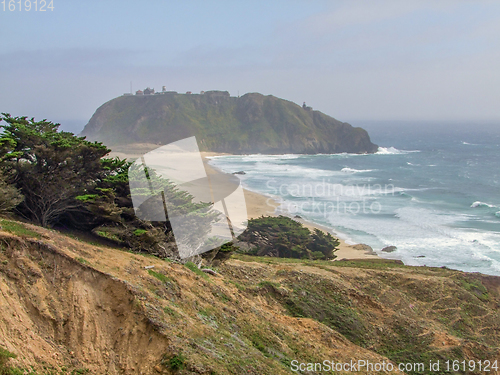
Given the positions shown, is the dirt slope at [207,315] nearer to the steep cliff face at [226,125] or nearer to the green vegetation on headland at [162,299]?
the green vegetation on headland at [162,299]

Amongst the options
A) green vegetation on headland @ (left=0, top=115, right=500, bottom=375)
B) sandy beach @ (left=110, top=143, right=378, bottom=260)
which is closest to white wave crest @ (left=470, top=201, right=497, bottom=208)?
sandy beach @ (left=110, top=143, right=378, bottom=260)

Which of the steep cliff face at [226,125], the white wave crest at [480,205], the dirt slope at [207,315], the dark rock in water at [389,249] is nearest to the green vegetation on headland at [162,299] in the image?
the dirt slope at [207,315]

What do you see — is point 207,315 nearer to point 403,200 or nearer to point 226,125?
point 403,200

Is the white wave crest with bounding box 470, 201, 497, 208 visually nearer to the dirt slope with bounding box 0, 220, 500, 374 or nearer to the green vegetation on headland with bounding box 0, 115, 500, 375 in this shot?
the green vegetation on headland with bounding box 0, 115, 500, 375

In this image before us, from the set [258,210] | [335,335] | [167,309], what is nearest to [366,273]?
[335,335]

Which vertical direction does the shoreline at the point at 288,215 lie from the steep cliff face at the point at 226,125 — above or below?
below

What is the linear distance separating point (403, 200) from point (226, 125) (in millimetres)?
73302

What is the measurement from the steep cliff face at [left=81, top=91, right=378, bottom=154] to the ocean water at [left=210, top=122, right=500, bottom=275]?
16693 millimetres

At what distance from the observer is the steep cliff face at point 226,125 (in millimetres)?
103750

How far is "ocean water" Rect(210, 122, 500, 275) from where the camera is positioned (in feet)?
103

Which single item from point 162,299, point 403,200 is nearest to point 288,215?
point 403,200

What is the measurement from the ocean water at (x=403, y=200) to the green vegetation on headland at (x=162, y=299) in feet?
35.5

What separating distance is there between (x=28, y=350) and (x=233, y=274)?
351 inches

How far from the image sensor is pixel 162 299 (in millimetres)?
9938
